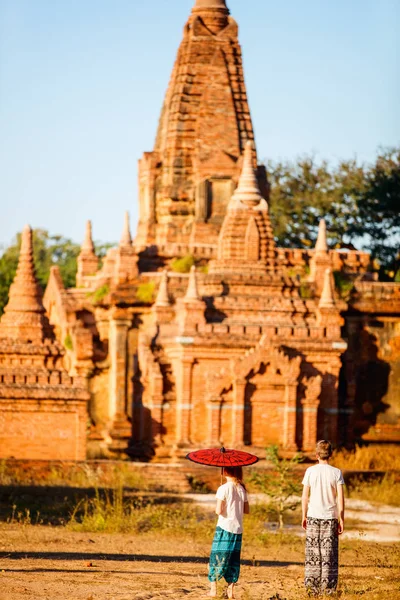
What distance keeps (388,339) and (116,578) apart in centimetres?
1953

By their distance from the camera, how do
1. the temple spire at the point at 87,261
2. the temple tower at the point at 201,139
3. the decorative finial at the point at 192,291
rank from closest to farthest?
the decorative finial at the point at 192,291 → the temple tower at the point at 201,139 → the temple spire at the point at 87,261

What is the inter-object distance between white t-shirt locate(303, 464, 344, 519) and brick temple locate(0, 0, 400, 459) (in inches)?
619

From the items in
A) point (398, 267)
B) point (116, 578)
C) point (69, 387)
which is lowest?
point (116, 578)

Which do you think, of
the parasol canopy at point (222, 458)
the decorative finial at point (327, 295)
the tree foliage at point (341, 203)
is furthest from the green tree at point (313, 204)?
the parasol canopy at point (222, 458)

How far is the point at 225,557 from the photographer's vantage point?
1608cm

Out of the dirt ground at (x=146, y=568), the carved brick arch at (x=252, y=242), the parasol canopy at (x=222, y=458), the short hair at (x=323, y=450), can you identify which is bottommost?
the dirt ground at (x=146, y=568)

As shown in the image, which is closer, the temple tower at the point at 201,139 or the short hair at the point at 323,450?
the short hair at the point at 323,450

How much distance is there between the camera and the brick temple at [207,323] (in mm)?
32562

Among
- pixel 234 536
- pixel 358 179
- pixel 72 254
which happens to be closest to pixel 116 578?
pixel 234 536

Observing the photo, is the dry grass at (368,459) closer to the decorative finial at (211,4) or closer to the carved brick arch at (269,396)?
the carved brick arch at (269,396)

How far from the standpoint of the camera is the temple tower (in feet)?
131

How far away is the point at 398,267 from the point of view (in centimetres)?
5175

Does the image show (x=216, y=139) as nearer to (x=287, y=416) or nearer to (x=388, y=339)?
(x=388, y=339)

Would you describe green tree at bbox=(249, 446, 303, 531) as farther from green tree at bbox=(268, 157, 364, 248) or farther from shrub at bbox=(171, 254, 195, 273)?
green tree at bbox=(268, 157, 364, 248)
